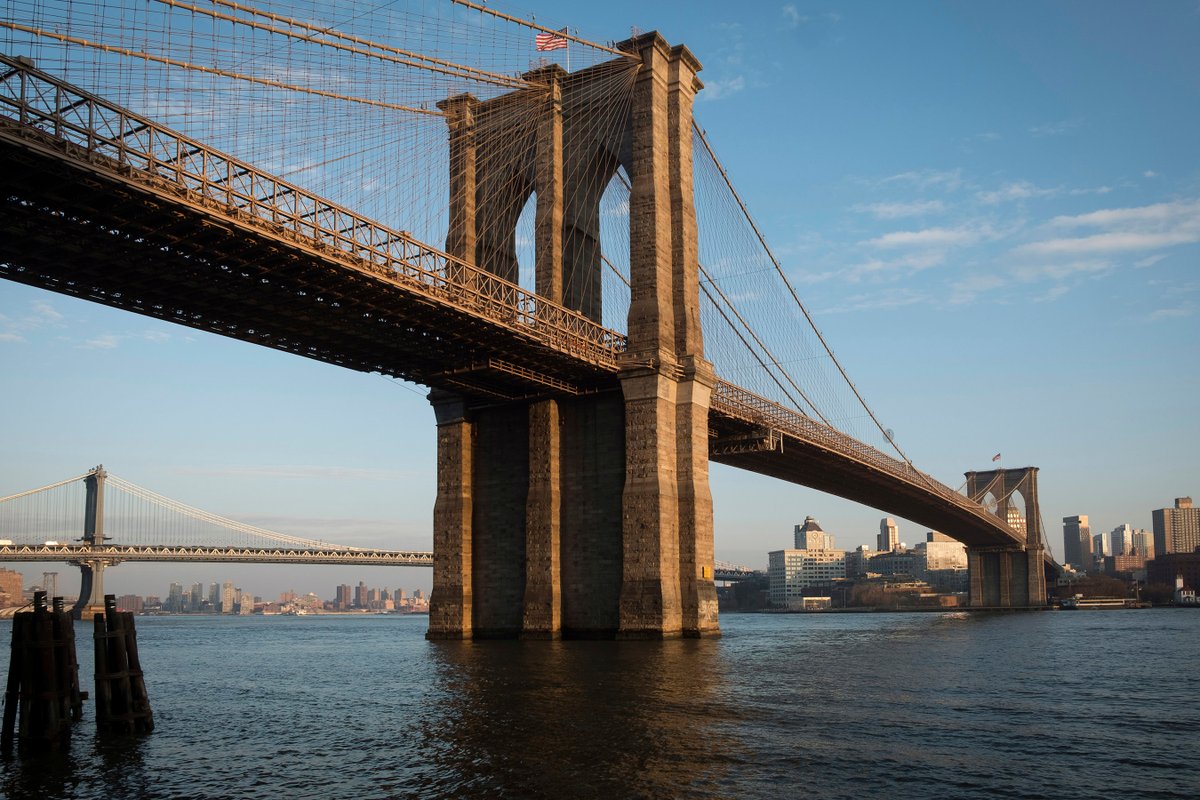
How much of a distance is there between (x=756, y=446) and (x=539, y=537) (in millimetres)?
20154

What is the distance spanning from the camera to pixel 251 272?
41125mm

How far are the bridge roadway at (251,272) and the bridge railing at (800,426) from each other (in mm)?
764

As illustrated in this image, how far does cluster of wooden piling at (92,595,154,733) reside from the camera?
24.3m

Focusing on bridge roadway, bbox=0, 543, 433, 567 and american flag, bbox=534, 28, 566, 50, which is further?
bridge roadway, bbox=0, 543, 433, 567

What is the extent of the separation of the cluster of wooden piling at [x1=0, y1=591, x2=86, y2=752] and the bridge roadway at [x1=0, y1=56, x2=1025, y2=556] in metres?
14.3

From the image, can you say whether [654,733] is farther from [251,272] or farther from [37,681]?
[251,272]

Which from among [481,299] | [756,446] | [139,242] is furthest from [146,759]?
[756,446]

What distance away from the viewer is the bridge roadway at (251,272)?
3228 centimetres

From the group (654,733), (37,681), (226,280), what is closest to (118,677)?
(37,681)

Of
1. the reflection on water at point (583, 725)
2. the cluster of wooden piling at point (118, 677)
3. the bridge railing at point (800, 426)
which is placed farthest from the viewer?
the bridge railing at point (800, 426)

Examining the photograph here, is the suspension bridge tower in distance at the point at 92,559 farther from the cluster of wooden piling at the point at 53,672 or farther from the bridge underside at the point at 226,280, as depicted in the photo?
the cluster of wooden piling at the point at 53,672

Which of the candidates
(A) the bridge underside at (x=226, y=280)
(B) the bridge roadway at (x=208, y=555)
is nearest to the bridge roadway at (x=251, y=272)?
(A) the bridge underside at (x=226, y=280)

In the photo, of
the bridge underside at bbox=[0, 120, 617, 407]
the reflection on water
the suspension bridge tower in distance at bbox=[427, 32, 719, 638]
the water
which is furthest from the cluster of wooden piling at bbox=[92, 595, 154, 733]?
the suspension bridge tower in distance at bbox=[427, 32, 719, 638]

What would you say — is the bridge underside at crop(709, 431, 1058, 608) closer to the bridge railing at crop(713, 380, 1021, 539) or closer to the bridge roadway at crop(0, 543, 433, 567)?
the bridge railing at crop(713, 380, 1021, 539)
